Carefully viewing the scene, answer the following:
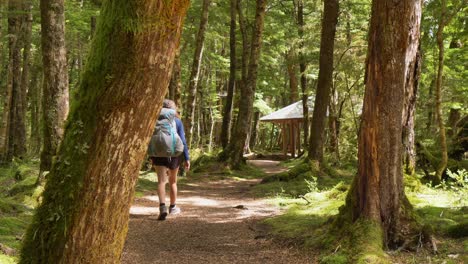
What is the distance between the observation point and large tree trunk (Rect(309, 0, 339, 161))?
12664mm

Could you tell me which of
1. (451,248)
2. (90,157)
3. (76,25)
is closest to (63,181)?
(90,157)

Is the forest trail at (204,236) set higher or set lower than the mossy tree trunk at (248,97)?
lower

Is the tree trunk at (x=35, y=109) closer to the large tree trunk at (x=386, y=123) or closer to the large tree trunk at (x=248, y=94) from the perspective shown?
the large tree trunk at (x=248, y=94)

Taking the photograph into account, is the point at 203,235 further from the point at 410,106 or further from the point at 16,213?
the point at 410,106

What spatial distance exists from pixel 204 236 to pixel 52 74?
3789mm

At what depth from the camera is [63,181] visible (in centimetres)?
243

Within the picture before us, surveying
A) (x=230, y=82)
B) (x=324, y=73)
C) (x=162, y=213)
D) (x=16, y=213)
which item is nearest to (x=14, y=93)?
(x=230, y=82)

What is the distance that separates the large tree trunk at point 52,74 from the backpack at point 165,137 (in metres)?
1.79

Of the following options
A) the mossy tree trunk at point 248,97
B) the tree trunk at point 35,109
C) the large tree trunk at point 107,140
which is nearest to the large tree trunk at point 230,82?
the mossy tree trunk at point 248,97

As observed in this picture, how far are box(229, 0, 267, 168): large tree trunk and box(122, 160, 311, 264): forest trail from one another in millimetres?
6788

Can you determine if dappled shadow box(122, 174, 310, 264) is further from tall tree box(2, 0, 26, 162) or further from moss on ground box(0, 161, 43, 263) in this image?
tall tree box(2, 0, 26, 162)

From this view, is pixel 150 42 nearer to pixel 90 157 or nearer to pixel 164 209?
pixel 90 157

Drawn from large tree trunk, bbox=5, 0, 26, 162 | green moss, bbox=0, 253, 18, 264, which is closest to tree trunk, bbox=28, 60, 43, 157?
large tree trunk, bbox=5, 0, 26, 162

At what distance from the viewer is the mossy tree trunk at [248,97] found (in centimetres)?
1579
